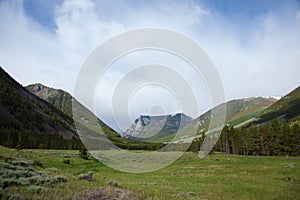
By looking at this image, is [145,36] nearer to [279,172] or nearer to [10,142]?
[279,172]

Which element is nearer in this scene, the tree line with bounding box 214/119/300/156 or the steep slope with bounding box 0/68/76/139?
the tree line with bounding box 214/119/300/156

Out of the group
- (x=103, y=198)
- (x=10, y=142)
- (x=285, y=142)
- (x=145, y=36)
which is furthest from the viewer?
(x=10, y=142)

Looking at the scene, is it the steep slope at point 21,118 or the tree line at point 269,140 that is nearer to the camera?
the tree line at point 269,140

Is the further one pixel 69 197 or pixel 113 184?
pixel 113 184

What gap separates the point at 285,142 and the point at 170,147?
9786 cm

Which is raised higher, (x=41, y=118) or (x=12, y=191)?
(x=41, y=118)

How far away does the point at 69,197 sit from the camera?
11492mm

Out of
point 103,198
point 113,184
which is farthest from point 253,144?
point 103,198

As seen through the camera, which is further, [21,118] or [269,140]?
[21,118]

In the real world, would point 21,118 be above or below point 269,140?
above

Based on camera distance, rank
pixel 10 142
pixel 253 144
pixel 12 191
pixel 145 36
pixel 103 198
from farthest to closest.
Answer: pixel 10 142
pixel 253 144
pixel 145 36
pixel 103 198
pixel 12 191

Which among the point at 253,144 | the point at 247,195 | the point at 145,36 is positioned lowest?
the point at 247,195

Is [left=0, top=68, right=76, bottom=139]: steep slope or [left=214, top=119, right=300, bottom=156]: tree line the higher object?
[left=0, top=68, right=76, bottom=139]: steep slope

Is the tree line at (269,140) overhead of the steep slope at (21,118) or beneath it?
beneath
